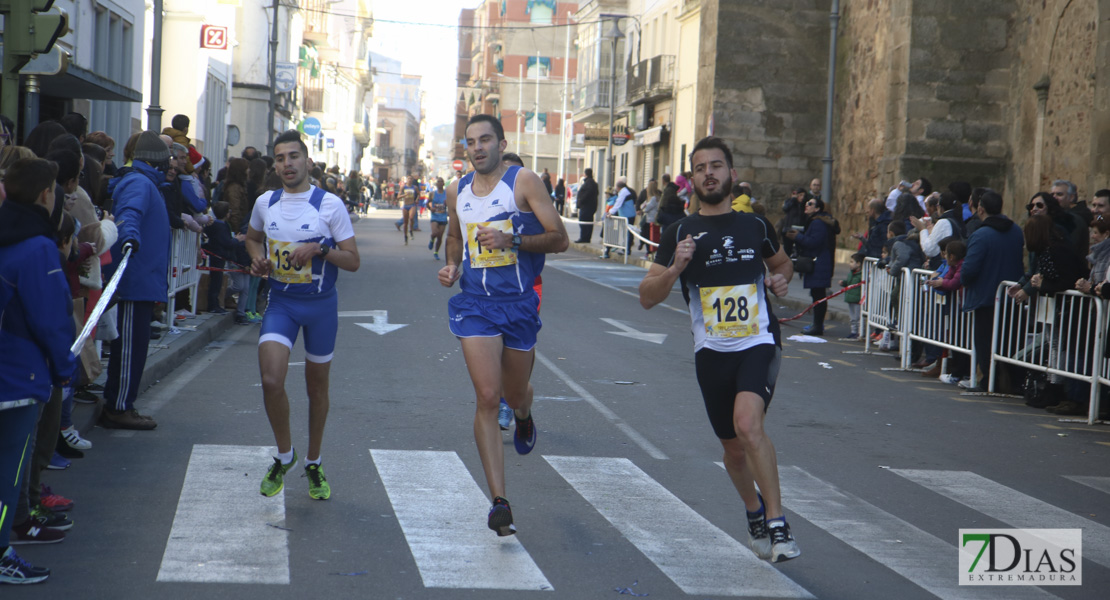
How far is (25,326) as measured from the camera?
15.4 feet

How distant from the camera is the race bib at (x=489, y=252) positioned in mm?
6031

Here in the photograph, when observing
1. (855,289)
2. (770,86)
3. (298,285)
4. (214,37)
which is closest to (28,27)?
(298,285)

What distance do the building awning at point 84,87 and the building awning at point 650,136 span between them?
86.3ft

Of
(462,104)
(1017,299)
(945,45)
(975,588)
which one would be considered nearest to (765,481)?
(975,588)

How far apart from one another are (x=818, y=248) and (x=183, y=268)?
8097 mm

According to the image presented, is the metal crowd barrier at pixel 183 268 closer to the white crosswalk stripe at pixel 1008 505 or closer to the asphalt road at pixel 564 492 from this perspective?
the asphalt road at pixel 564 492

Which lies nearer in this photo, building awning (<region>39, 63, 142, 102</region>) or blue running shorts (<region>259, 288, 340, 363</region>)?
blue running shorts (<region>259, 288, 340, 363</region>)

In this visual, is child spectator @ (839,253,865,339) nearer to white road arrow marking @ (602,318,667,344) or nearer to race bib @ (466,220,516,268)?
white road arrow marking @ (602,318,667,344)

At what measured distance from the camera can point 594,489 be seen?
6.81 meters

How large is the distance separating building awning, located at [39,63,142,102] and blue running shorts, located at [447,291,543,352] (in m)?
10.8

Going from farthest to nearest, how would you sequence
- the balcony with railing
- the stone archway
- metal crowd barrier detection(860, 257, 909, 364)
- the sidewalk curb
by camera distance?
1. the balcony with railing
2. the stone archway
3. metal crowd barrier detection(860, 257, 909, 364)
4. the sidewalk curb

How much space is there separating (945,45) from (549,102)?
7236 centimetres

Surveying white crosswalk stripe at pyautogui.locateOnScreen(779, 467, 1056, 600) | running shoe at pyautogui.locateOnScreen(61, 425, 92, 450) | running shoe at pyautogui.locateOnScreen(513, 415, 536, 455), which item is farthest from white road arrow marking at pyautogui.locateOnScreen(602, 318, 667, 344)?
running shoe at pyautogui.locateOnScreen(61, 425, 92, 450)

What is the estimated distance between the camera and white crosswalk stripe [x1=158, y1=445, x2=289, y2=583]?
4.96 meters
